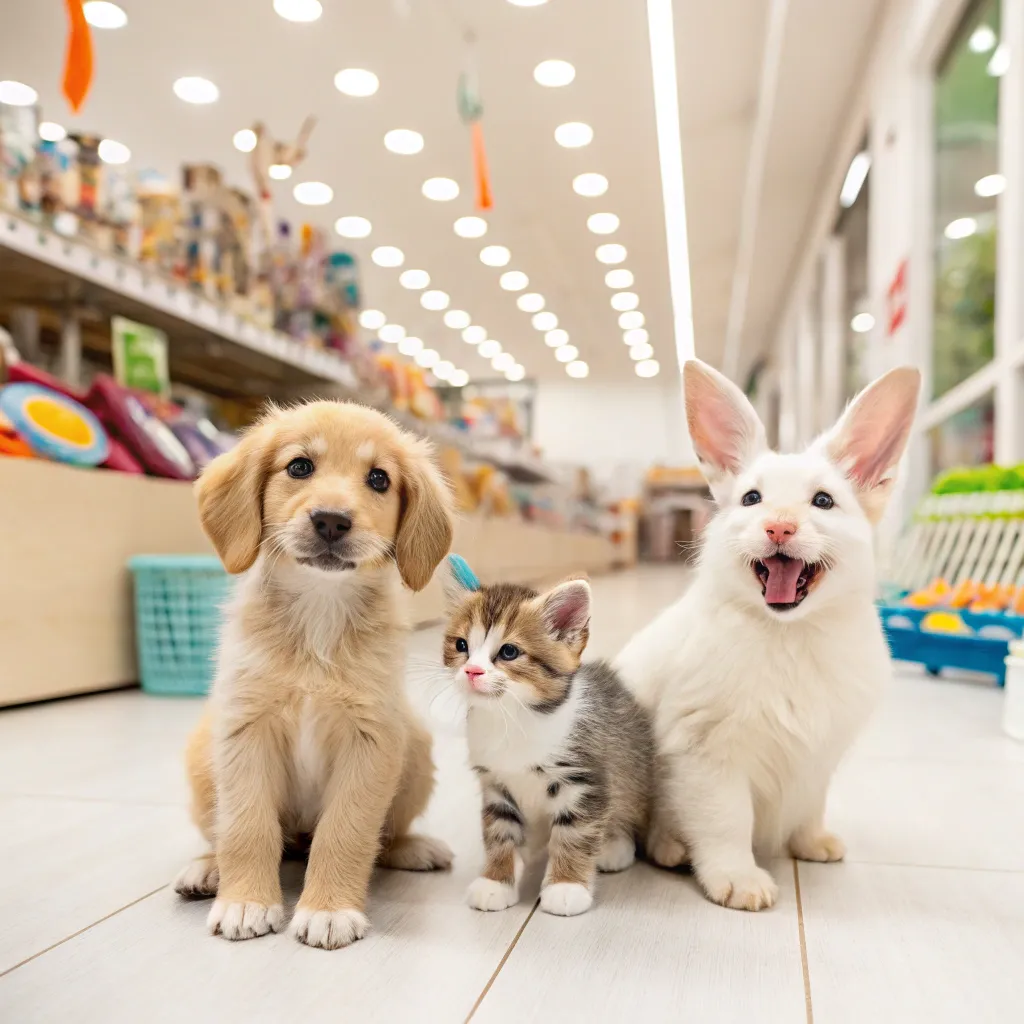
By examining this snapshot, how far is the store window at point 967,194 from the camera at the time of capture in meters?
4.18

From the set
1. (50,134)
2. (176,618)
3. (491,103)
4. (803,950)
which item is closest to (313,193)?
(491,103)

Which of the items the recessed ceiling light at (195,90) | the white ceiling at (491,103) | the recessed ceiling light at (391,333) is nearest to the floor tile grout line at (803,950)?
the white ceiling at (491,103)

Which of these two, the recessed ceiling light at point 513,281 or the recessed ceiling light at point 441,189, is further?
the recessed ceiling light at point 513,281

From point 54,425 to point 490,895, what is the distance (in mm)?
2337

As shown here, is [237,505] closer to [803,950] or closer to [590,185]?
[803,950]

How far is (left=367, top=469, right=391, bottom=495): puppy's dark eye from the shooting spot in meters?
1.41

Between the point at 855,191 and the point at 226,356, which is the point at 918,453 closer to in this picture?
the point at 855,191

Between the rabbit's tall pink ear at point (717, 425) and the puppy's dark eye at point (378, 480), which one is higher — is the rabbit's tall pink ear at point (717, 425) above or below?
above

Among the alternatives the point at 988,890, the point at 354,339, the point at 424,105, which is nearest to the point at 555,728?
the point at 988,890

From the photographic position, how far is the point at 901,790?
205 centimetres

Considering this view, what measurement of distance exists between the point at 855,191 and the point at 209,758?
733 cm

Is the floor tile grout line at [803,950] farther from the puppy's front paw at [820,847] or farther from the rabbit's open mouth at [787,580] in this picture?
the rabbit's open mouth at [787,580]

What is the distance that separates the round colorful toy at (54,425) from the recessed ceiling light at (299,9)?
9.37 feet

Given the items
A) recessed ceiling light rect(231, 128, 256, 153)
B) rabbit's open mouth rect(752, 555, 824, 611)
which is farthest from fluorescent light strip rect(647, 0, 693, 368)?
recessed ceiling light rect(231, 128, 256, 153)
